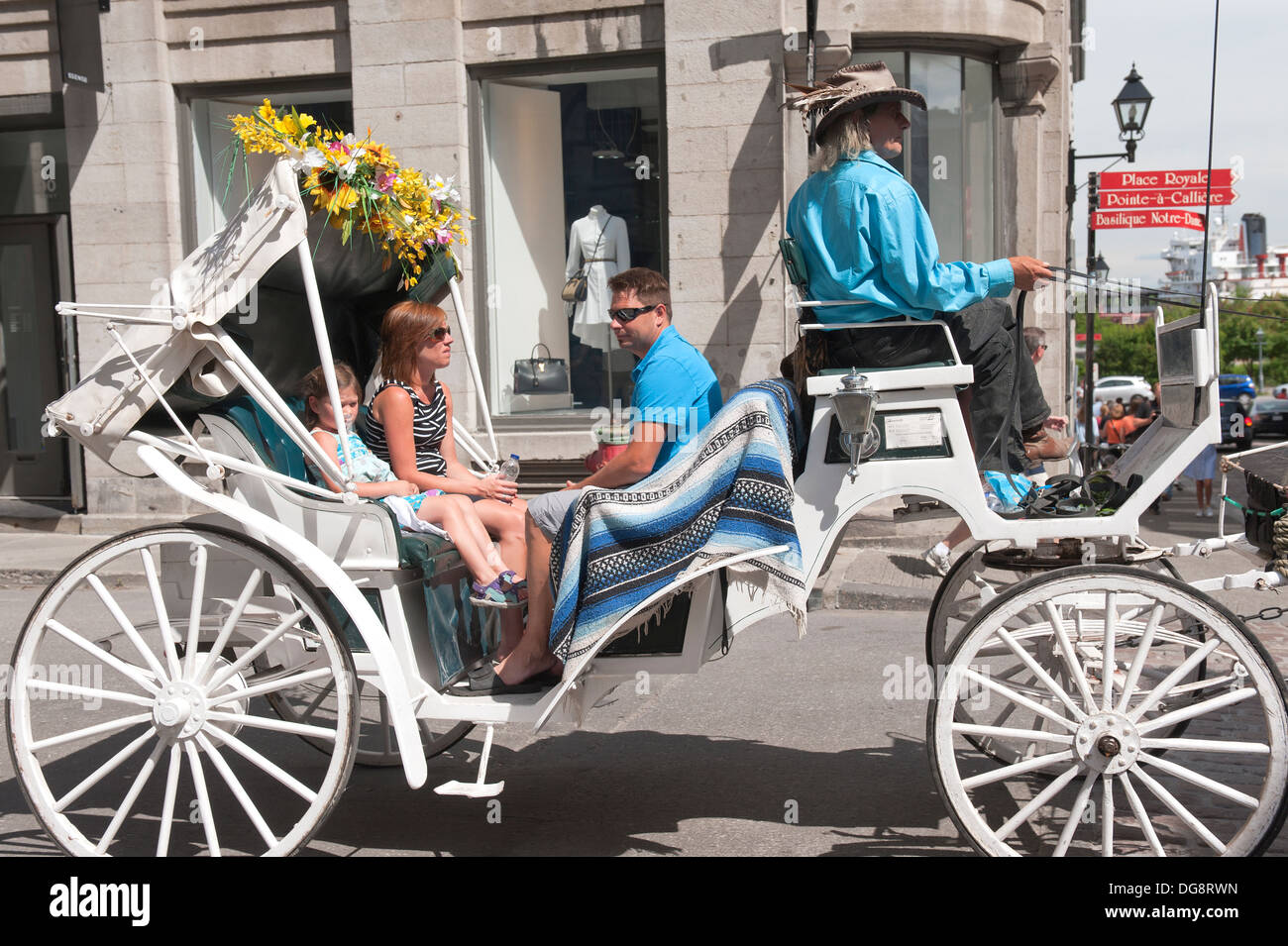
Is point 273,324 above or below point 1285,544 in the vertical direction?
above

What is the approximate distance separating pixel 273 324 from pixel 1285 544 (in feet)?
12.2

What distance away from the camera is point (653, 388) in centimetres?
400

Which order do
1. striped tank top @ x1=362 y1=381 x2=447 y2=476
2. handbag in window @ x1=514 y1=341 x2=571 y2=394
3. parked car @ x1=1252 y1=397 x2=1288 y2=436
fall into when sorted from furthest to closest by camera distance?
parked car @ x1=1252 y1=397 x2=1288 y2=436 → handbag in window @ x1=514 y1=341 x2=571 y2=394 → striped tank top @ x1=362 y1=381 x2=447 y2=476

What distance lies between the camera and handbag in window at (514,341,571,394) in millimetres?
11766

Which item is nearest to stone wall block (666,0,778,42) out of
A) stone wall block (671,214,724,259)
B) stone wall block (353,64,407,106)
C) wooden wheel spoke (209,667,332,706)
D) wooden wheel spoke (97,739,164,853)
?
stone wall block (671,214,724,259)

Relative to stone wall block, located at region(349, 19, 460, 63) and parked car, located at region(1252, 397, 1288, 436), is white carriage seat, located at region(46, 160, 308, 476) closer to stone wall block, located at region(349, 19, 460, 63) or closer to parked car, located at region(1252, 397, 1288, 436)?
stone wall block, located at region(349, 19, 460, 63)

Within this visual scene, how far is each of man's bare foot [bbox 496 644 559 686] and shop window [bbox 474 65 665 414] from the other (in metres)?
7.51

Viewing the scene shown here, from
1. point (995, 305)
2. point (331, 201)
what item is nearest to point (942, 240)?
point (995, 305)

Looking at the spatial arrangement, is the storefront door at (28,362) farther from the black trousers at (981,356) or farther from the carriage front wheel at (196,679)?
the black trousers at (981,356)

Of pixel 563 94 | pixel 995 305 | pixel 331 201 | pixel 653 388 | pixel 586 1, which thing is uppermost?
pixel 586 1

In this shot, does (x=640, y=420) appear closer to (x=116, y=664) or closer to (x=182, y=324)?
(x=182, y=324)

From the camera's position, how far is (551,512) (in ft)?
12.7

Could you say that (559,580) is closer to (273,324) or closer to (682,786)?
(682,786)
